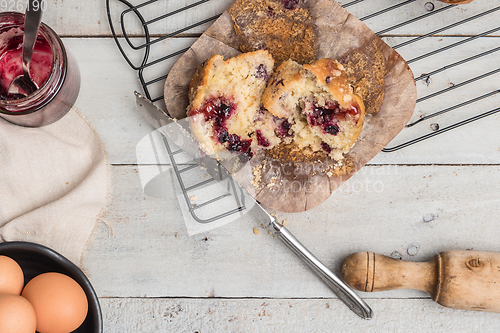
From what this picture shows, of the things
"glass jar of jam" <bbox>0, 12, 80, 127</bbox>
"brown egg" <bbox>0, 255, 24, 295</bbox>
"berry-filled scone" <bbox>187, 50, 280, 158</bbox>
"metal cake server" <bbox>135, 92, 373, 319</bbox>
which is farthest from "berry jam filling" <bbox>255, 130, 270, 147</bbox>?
"brown egg" <bbox>0, 255, 24, 295</bbox>

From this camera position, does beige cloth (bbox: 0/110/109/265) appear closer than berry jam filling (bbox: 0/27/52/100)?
No

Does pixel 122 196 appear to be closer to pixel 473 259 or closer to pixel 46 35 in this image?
pixel 46 35

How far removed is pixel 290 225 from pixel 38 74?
3.93ft

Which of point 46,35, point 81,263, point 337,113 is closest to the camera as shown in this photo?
point 46,35

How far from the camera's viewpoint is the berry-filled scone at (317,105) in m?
1.47

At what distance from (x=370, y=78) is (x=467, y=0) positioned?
533mm

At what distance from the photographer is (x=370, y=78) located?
156 centimetres

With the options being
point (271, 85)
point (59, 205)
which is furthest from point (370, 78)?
point (59, 205)

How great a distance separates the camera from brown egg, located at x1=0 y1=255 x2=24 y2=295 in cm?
123

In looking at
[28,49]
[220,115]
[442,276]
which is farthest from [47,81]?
[442,276]

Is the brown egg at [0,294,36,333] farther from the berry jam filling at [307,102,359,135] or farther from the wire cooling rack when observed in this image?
the berry jam filling at [307,102,359,135]

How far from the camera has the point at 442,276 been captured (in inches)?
60.8

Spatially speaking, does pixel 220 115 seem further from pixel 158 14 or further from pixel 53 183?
pixel 53 183

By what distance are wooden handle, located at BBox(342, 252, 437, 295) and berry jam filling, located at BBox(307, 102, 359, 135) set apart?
0.57 meters
